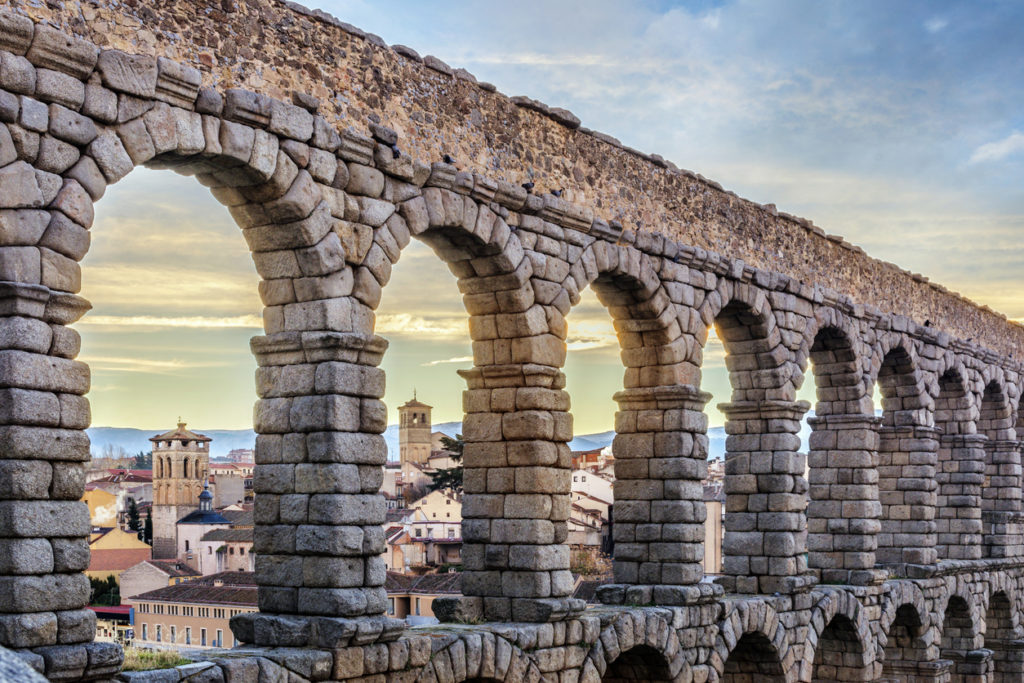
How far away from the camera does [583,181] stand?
48.4ft

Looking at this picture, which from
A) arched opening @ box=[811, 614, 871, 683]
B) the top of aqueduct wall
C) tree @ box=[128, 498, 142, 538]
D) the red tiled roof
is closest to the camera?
the top of aqueduct wall

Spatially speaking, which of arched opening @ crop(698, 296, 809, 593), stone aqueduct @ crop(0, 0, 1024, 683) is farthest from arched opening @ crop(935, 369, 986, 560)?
arched opening @ crop(698, 296, 809, 593)

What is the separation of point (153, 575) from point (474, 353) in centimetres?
1450

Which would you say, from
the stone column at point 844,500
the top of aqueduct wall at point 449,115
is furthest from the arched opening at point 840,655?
the top of aqueduct wall at point 449,115

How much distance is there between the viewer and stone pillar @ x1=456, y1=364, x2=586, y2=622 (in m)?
13.3

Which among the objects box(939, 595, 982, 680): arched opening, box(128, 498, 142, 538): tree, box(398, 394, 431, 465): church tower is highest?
box(398, 394, 431, 465): church tower

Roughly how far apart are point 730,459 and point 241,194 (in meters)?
9.14

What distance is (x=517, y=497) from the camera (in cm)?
1341

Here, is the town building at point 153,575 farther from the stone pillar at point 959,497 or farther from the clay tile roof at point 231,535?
the stone pillar at point 959,497

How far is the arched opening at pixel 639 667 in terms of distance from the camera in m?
15.1

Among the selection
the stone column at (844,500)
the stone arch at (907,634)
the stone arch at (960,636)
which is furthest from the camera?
the stone arch at (960,636)

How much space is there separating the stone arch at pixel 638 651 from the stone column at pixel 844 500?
559cm

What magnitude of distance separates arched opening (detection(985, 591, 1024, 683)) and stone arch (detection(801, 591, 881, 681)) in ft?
25.6

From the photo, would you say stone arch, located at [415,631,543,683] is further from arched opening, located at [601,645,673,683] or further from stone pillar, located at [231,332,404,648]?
arched opening, located at [601,645,673,683]
